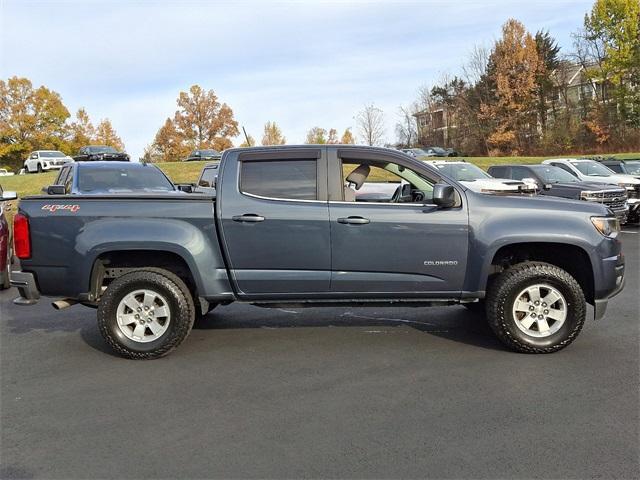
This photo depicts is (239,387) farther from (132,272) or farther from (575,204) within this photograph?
(575,204)

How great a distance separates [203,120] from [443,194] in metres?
63.1

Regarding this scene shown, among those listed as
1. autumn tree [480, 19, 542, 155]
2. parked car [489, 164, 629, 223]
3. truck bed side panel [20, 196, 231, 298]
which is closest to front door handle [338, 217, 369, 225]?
truck bed side panel [20, 196, 231, 298]

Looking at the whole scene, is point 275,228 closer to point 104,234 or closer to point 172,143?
point 104,234

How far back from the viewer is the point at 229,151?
217 inches

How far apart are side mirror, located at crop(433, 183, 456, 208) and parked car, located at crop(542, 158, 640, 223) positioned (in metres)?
12.9

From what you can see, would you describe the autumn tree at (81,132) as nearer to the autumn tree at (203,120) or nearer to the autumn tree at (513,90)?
the autumn tree at (203,120)

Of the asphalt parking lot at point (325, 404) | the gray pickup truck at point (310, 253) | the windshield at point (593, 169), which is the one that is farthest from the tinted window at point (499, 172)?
the gray pickup truck at point (310, 253)

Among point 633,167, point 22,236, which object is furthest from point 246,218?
point 633,167

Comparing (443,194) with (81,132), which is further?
(81,132)

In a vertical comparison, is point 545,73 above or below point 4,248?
above

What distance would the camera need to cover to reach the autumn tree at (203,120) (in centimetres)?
6462

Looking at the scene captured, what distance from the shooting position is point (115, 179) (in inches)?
400

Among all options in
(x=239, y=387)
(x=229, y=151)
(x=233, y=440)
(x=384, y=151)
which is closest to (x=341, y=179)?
(x=384, y=151)

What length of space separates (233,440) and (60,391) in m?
1.74
